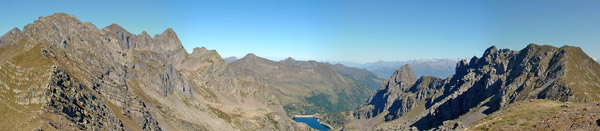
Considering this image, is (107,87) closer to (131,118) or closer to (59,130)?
(131,118)

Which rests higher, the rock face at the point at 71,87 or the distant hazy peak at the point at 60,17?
the distant hazy peak at the point at 60,17

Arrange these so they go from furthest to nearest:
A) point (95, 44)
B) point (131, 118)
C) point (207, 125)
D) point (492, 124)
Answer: point (207, 125) < point (95, 44) < point (131, 118) < point (492, 124)

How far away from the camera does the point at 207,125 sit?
191625mm

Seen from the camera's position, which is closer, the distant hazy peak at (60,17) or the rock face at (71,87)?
the rock face at (71,87)

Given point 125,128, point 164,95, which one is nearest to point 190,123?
point 164,95

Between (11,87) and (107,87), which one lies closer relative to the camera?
(11,87)

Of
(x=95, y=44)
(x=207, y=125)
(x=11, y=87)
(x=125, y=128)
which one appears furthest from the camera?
(x=207, y=125)

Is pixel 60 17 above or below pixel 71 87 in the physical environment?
above

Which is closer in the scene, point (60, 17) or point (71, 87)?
point (71, 87)

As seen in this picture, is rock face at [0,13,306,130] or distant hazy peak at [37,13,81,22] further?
distant hazy peak at [37,13,81,22]

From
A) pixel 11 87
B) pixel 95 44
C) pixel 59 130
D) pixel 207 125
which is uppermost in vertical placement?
pixel 95 44

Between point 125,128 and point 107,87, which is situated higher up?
point 107,87

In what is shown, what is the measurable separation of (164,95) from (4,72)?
4794 inches

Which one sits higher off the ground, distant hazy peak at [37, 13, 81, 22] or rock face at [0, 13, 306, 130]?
distant hazy peak at [37, 13, 81, 22]
